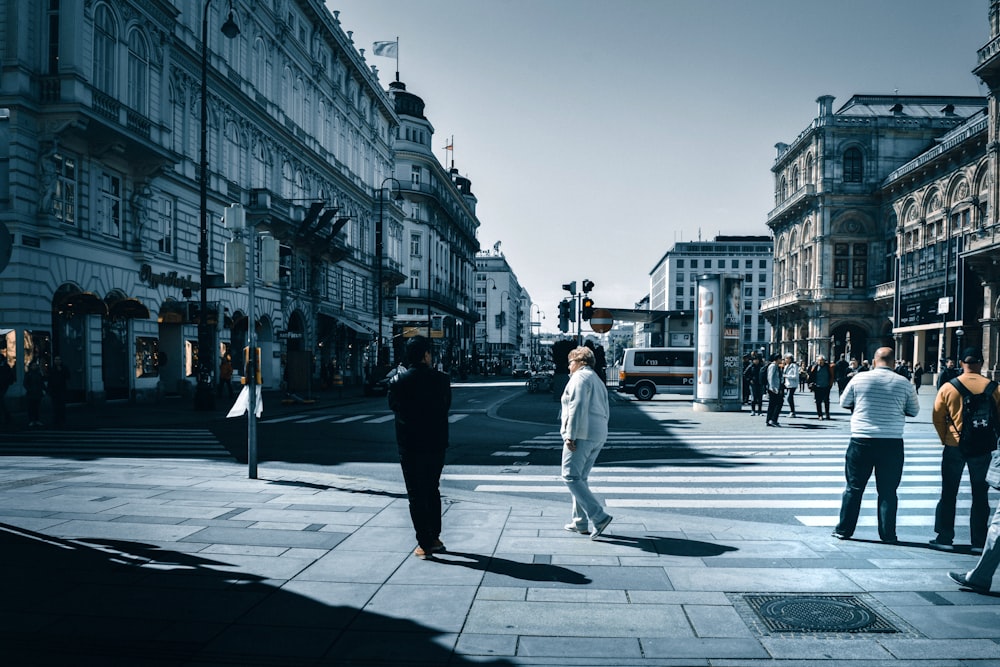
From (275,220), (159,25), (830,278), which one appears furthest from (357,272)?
(830,278)

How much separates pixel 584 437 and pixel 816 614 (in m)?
2.48

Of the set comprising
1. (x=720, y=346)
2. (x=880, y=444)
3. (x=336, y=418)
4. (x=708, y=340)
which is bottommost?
(x=336, y=418)

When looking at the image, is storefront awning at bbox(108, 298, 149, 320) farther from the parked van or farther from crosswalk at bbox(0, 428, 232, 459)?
the parked van

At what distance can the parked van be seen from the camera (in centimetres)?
3089

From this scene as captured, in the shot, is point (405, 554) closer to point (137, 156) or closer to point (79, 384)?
point (79, 384)

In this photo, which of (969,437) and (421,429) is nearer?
(421,429)

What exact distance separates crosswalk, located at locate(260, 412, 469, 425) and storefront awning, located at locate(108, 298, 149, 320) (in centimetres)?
693

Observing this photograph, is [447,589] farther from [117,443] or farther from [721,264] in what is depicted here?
[721,264]

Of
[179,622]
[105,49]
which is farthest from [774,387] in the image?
[105,49]

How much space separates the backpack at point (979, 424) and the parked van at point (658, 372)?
24419 mm

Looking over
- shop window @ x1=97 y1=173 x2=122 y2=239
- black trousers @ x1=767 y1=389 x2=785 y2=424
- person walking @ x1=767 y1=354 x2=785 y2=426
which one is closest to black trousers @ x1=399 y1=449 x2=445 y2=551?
person walking @ x1=767 y1=354 x2=785 y2=426

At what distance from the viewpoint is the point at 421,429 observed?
20.1 feet

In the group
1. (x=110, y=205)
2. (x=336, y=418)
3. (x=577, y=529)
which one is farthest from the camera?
(x=110, y=205)

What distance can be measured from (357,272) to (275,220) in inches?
641
